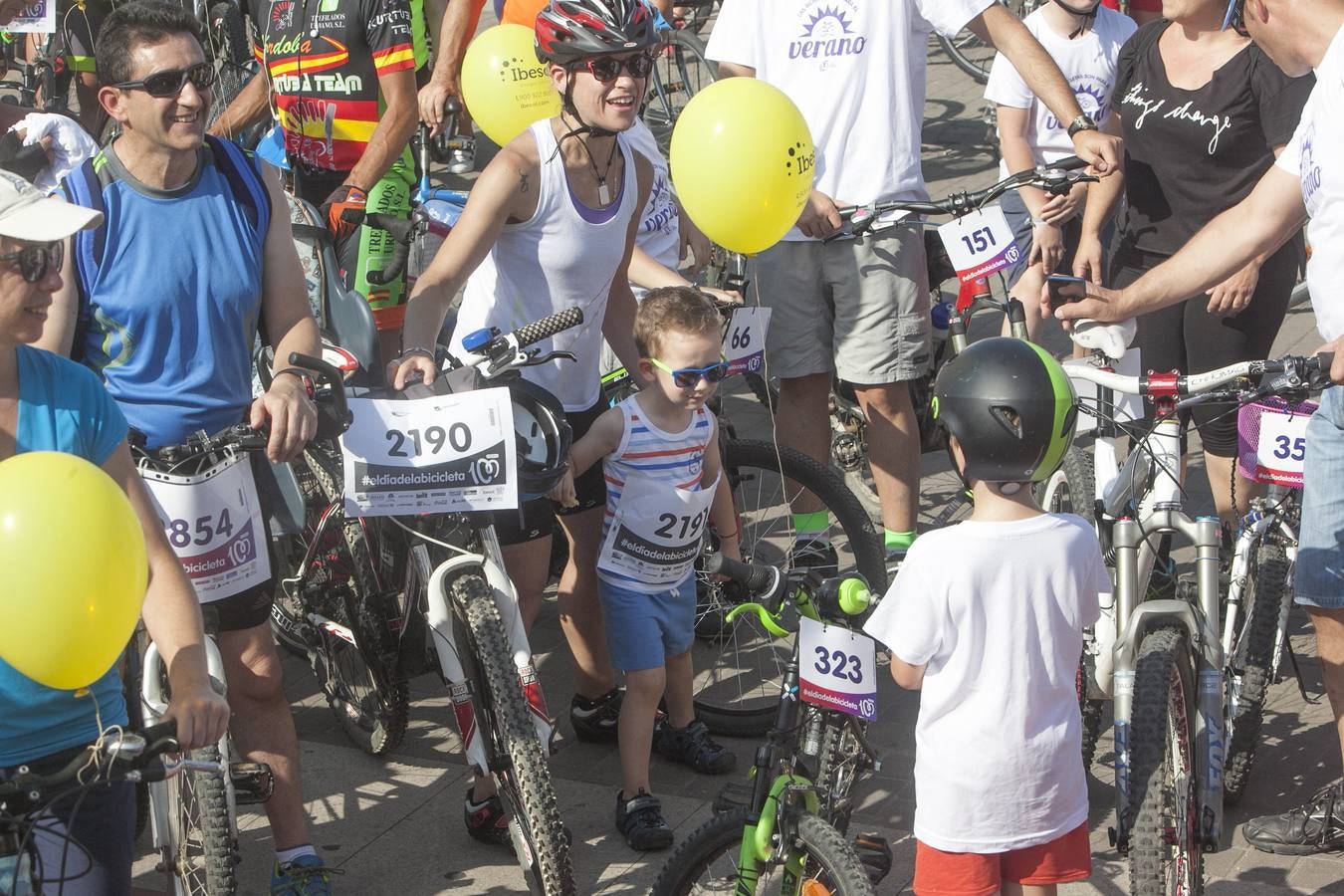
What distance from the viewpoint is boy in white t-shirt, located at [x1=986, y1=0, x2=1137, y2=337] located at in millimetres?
6391

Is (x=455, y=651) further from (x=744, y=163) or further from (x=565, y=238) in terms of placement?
(x=744, y=163)

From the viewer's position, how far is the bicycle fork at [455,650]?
13.2ft

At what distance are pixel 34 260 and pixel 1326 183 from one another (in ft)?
9.12

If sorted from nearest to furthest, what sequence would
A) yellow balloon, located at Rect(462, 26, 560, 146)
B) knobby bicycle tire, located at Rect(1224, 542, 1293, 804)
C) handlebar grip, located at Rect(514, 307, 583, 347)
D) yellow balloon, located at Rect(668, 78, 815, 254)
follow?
handlebar grip, located at Rect(514, 307, 583, 347) < knobby bicycle tire, located at Rect(1224, 542, 1293, 804) < yellow balloon, located at Rect(668, 78, 815, 254) < yellow balloon, located at Rect(462, 26, 560, 146)

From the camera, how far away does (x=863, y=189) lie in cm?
561

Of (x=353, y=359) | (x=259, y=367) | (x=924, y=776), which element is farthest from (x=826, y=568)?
(x=259, y=367)

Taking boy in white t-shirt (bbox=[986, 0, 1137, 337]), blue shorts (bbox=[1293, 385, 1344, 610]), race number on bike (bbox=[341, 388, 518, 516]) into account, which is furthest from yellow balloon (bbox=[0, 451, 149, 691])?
boy in white t-shirt (bbox=[986, 0, 1137, 337])

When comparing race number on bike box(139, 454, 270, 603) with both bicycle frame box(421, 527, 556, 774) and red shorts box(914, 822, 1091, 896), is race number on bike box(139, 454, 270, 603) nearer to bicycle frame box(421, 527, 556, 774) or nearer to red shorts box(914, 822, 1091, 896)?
bicycle frame box(421, 527, 556, 774)

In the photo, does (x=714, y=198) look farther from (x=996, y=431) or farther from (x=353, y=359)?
(x=996, y=431)

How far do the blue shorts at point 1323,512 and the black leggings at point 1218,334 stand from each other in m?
1.26

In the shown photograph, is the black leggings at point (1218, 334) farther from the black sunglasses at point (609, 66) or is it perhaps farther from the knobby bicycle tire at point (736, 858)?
the knobby bicycle tire at point (736, 858)

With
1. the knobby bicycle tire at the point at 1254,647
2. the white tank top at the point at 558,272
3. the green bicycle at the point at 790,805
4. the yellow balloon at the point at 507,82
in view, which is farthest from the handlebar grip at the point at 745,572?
the yellow balloon at the point at 507,82

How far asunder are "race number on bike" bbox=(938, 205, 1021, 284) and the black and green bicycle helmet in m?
2.30

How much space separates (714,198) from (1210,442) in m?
1.98
